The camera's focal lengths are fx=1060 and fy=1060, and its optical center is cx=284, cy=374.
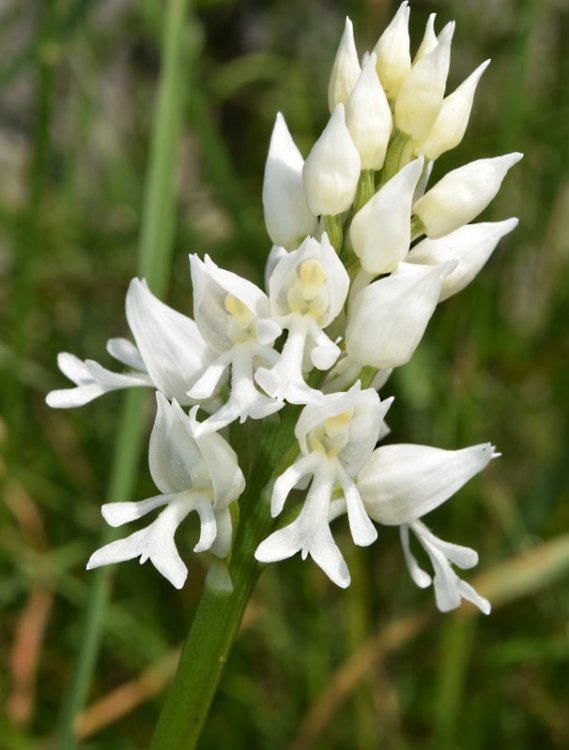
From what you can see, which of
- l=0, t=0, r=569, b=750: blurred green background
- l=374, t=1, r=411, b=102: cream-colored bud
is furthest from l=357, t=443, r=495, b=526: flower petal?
l=0, t=0, r=569, b=750: blurred green background

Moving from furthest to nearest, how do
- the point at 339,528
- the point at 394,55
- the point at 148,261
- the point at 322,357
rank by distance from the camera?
the point at 339,528
the point at 148,261
the point at 394,55
the point at 322,357

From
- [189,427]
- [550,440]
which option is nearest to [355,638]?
[550,440]

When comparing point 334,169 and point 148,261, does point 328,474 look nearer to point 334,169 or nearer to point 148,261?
point 334,169

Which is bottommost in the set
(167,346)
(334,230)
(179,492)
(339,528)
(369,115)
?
(339,528)

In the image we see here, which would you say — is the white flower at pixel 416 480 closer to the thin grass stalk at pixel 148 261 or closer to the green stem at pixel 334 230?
the green stem at pixel 334 230

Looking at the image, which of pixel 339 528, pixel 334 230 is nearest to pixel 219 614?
pixel 334 230

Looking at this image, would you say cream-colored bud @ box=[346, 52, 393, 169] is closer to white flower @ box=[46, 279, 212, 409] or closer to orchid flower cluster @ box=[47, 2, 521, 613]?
orchid flower cluster @ box=[47, 2, 521, 613]
